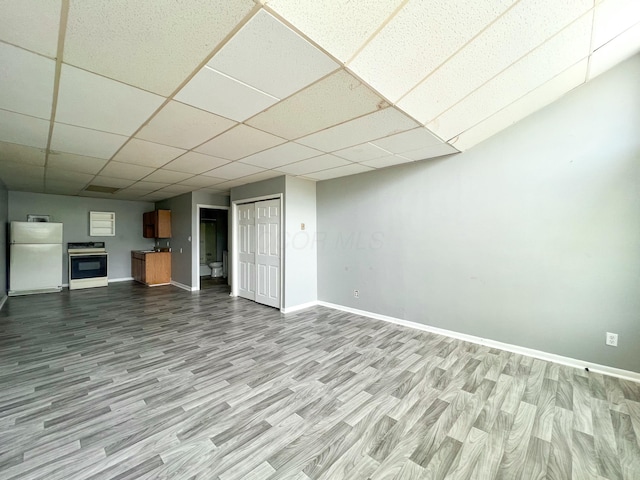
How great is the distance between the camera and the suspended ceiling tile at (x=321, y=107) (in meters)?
1.88

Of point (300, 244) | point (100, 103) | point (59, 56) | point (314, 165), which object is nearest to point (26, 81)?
point (100, 103)

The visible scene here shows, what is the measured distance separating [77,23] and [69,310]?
212 inches

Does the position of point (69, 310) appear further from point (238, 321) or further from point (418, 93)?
point (418, 93)

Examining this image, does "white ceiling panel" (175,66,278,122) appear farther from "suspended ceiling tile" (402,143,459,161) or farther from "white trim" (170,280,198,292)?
"white trim" (170,280,198,292)

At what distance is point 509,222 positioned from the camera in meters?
3.12

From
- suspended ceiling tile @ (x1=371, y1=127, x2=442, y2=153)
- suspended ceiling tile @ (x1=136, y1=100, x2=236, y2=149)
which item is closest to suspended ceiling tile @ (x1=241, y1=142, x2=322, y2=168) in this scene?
suspended ceiling tile @ (x1=136, y1=100, x2=236, y2=149)

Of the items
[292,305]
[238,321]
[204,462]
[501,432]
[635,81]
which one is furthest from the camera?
[292,305]

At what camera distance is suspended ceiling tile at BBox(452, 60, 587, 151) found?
2.45m

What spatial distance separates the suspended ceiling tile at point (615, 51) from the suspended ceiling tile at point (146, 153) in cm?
Answer: 431

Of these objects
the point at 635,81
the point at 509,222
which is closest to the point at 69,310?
the point at 509,222

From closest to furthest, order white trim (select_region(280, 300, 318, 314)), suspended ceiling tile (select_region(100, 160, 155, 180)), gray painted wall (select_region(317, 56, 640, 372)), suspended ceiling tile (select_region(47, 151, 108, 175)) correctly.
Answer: gray painted wall (select_region(317, 56, 640, 372)), suspended ceiling tile (select_region(47, 151, 108, 175)), suspended ceiling tile (select_region(100, 160, 155, 180)), white trim (select_region(280, 300, 318, 314))

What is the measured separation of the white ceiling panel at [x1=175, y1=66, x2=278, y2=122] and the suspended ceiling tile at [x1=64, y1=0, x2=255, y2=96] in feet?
0.39

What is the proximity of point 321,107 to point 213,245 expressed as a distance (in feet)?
25.0

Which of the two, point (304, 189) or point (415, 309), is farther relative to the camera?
point (304, 189)
